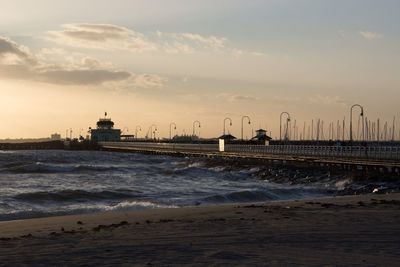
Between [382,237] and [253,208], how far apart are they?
7709 millimetres

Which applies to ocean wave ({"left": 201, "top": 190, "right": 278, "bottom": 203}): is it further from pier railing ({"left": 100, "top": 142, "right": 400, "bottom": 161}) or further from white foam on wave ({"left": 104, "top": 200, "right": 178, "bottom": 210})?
pier railing ({"left": 100, "top": 142, "right": 400, "bottom": 161})

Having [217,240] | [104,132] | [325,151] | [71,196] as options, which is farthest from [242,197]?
[104,132]

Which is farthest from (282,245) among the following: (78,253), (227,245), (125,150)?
(125,150)

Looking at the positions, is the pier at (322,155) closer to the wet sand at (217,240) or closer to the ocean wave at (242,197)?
the ocean wave at (242,197)

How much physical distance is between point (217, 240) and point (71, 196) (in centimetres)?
1753

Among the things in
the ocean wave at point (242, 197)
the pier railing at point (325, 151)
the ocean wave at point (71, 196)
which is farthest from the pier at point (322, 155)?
the ocean wave at point (71, 196)

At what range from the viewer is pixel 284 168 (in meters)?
51.2

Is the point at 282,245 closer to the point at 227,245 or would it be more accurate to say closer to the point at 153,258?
the point at 227,245

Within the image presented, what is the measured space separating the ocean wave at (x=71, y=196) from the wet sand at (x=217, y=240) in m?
10.1

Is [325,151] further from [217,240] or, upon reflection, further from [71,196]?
[217,240]

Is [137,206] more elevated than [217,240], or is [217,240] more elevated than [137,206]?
[217,240]

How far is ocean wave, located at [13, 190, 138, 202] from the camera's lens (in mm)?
26328

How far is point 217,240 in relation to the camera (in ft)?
36.1

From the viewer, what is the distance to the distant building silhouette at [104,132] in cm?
18250
